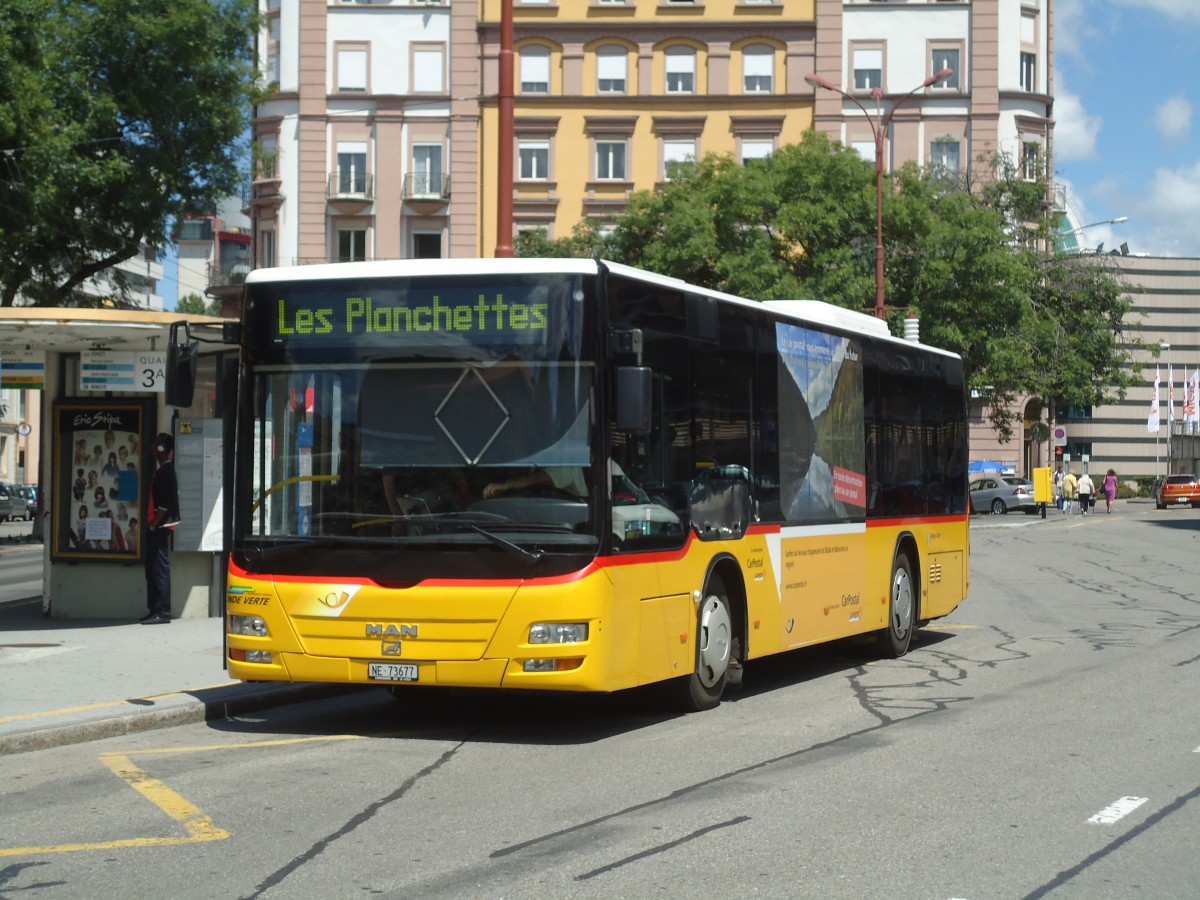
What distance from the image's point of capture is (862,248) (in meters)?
48.8

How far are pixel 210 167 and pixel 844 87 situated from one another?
30846mm

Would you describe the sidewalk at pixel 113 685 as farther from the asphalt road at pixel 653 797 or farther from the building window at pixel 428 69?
the building window at pixel 428 69

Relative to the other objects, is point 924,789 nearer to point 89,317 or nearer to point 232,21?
point 89,317

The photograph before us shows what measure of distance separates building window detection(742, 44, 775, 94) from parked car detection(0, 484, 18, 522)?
30.4m

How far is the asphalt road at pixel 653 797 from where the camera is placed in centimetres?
645

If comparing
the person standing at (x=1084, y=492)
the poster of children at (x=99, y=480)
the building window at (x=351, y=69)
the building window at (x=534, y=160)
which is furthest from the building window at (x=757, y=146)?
the poster of children at (x=99, y=480)

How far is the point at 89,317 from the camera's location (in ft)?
47.5

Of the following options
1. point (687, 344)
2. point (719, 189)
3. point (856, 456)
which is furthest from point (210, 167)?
point (687, 344)

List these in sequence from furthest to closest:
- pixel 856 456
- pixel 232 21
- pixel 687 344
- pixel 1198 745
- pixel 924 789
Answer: pixel 232 21, pixel 856 456, pixel 687 344, pixel 1198 745, pixel 924 789

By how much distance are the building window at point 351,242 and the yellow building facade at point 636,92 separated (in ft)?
16.6

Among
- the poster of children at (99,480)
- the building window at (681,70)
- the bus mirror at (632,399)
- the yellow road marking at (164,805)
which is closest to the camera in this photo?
the yellow road marking at (164,805)

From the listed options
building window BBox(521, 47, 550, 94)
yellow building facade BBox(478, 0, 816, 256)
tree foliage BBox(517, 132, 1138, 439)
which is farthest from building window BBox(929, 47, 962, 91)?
building window BBox(521, 47, 550, 94)

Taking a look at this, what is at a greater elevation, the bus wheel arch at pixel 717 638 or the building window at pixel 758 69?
the building window at pixel 758 69

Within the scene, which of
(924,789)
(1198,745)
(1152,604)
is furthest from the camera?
(1152,604)
